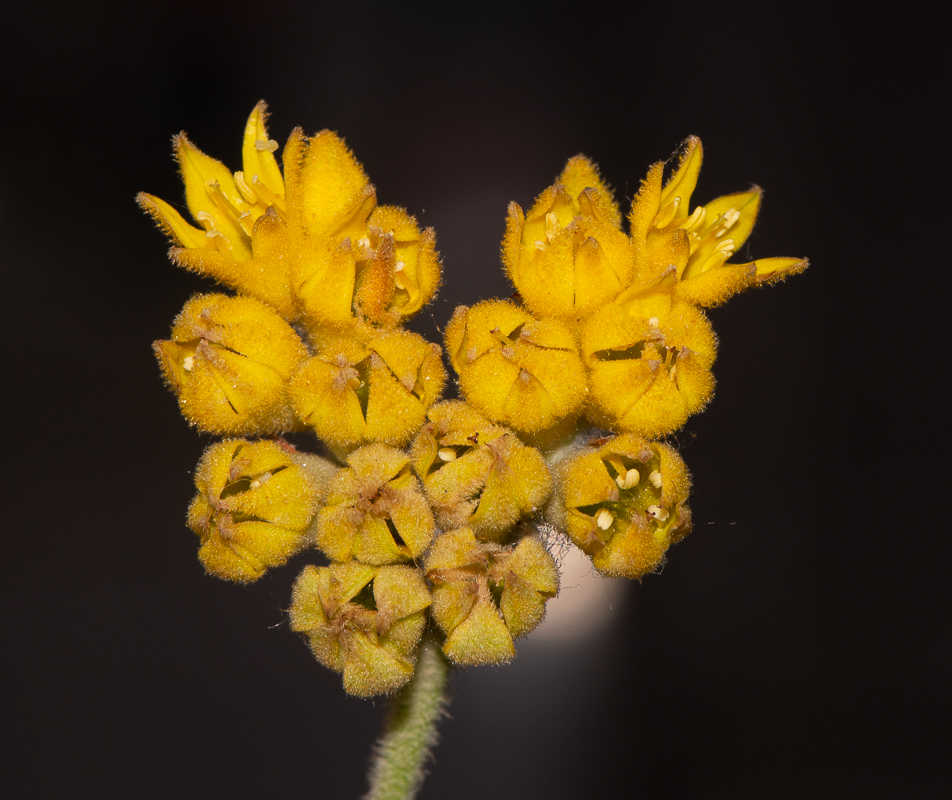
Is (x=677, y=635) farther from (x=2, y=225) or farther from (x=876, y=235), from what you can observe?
(x=2, y=225)

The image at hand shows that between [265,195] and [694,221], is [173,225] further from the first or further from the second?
[694,221]

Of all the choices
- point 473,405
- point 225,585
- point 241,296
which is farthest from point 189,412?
point 225,585

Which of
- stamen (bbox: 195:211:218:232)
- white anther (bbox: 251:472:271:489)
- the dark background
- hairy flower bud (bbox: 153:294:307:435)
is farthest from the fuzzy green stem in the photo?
the dark background

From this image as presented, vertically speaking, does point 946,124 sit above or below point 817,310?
above

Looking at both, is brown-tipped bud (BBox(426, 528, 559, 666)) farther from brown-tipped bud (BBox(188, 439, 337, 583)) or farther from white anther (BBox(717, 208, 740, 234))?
white anther (BBox(717, 208, 740, 234))

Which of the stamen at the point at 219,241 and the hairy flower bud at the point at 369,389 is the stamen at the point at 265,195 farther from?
the hairy flower bud at the point at 369,389

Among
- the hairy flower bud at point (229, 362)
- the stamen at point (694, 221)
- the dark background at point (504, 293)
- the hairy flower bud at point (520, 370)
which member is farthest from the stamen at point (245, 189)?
the dark background at point (504, 293)
